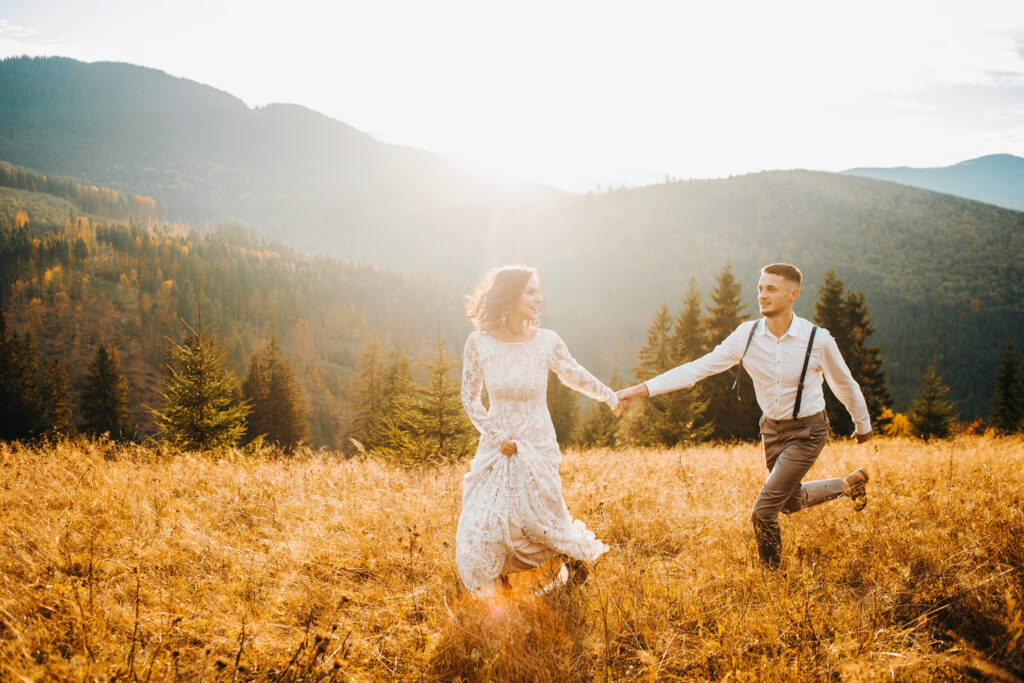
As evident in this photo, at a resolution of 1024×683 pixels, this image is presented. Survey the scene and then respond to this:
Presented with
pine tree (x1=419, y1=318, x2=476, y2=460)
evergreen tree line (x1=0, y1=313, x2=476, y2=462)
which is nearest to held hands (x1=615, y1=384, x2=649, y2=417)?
evergreen tree line (x1=0, y1=313, x2=476, y2=462)

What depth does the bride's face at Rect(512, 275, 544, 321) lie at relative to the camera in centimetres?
390

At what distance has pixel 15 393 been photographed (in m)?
34.7

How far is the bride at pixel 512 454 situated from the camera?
3.65 m

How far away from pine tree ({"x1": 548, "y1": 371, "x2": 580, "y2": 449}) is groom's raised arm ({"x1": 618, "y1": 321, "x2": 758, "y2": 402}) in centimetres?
3206

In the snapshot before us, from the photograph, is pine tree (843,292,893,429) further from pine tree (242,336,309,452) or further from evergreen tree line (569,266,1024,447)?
pine tree (242,336,309,452)

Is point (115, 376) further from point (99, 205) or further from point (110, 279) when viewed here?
point (99, 205)

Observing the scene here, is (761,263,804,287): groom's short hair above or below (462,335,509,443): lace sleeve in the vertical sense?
above

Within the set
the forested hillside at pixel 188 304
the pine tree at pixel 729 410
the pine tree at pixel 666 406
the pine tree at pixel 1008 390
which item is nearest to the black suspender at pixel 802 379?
the pine tree at pixel 666 406

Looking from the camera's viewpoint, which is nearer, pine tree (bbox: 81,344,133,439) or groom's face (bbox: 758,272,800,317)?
groom's face (bbox: 758,272,800,317)

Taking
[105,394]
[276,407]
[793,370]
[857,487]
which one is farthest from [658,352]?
[105,394]

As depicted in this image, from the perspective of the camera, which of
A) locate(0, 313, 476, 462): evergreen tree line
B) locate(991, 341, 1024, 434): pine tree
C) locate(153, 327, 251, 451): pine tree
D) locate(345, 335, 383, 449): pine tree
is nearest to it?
locate(0, 313, 476, 462): evergreen tree line

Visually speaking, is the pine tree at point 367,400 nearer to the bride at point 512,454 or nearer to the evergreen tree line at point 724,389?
the evergreen tree line at point 724,389

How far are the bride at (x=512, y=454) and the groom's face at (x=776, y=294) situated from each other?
1734mm

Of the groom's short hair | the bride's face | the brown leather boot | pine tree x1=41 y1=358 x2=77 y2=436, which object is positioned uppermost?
the groom's short hair
